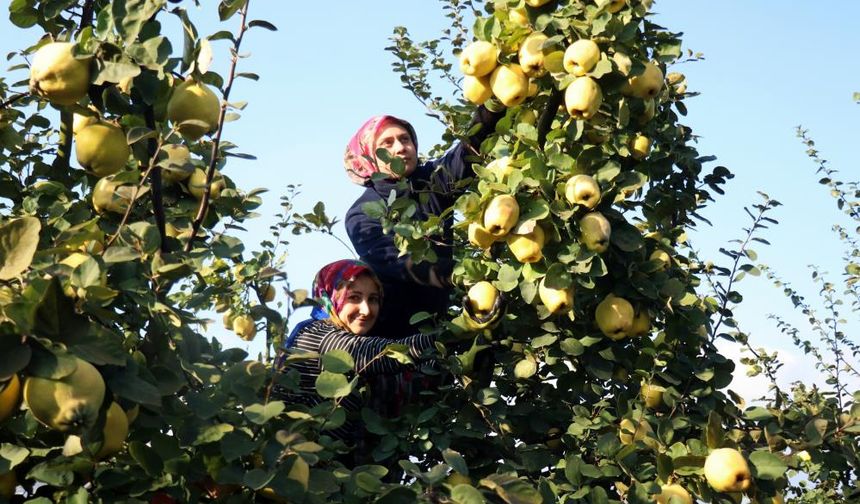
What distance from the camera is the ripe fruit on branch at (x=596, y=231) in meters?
3.01

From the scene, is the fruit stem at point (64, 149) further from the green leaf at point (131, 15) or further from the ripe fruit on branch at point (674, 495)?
the ripe fruit on branch at point (674, 495)

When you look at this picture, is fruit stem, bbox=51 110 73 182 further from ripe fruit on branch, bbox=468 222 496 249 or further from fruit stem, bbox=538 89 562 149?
fruit stem, bbox=538 89 562 149

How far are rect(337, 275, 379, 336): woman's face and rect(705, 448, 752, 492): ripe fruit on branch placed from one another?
1.58 m

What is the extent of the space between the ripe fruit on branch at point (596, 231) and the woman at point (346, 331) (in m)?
0.83

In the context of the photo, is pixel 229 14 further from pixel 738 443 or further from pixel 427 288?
pixel 738 443

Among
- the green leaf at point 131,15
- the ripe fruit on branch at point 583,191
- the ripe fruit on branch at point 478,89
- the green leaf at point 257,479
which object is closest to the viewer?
the green leaf at point 257,479

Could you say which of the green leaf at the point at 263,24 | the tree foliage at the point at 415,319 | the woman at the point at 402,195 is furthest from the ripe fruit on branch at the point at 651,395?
the green leaf at the point at 263,24

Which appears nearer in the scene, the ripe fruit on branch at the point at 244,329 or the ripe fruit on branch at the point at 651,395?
the ripe fruit on branch at the point at 651,395

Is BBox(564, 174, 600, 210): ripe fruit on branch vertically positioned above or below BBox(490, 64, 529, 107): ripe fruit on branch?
below

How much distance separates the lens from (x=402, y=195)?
12.7ft

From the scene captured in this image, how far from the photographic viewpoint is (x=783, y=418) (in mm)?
3404

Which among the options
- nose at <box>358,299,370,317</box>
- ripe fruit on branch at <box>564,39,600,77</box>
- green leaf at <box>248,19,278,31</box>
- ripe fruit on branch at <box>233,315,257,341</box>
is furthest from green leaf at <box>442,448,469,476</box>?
ripe fruit on branch at <box>233,315,257,341</box>

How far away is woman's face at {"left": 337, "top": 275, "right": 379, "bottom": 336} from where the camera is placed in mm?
3918

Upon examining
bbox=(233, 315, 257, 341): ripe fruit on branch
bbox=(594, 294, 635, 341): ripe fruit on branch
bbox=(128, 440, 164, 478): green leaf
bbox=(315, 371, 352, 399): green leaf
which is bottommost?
bbox=(128, 440, 164, 478): green leaf
